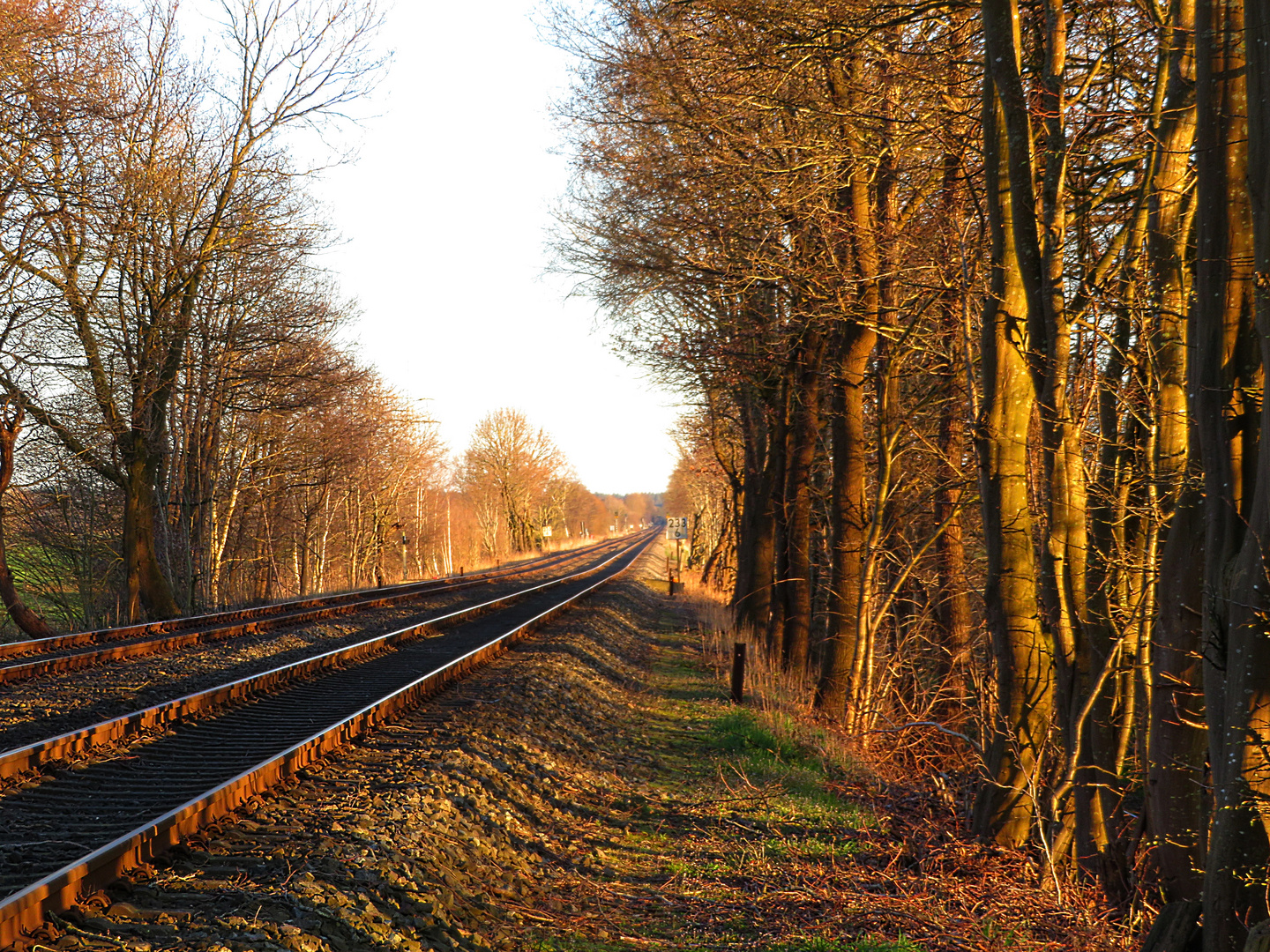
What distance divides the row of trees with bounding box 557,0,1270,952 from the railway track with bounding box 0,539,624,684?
910cm

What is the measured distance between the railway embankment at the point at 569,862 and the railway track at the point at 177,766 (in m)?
0.18

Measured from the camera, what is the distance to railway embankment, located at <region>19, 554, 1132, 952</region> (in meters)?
4.82

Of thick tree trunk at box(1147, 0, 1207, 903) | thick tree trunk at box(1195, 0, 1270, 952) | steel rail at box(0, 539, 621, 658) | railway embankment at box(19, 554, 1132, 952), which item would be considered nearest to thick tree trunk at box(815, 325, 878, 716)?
railway embankment at box(19, 554, 1132, 952)

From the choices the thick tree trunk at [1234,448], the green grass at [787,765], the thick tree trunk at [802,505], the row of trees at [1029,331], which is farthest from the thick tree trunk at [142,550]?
the thick tree trunk at [1234,448]

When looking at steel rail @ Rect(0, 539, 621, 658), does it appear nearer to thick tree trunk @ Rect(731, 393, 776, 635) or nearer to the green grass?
the green grass

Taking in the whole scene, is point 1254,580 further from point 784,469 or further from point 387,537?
point 387,537

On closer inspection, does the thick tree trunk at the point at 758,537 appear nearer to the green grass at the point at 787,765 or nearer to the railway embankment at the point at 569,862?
the green grass at the point at 787,765

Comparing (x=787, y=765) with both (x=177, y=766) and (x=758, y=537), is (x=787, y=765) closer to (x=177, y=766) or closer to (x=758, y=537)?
(x=177, y=766)

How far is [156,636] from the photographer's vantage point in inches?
596

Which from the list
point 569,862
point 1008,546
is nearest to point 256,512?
point 569,862

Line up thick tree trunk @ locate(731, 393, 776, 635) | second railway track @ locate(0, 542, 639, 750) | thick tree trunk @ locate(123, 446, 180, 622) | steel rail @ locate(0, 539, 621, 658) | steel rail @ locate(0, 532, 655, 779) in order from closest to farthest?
steel rail @ locate(0, 532, 655, 779) < second railway track @ locate(0, 542, 639, 750) < steel rail @ locate(0, 539, 621, 658) < thick tree trunk @ locate(731, 393, 776, 635) < thick tree trunk @ locate(123, 446, 180, 622)

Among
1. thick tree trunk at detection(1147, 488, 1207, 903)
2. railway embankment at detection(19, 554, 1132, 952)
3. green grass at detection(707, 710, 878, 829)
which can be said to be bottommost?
green grass at detection(707, 710, 878, 829)

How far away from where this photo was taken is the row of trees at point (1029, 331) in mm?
4215

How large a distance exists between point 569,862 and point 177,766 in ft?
10.9
